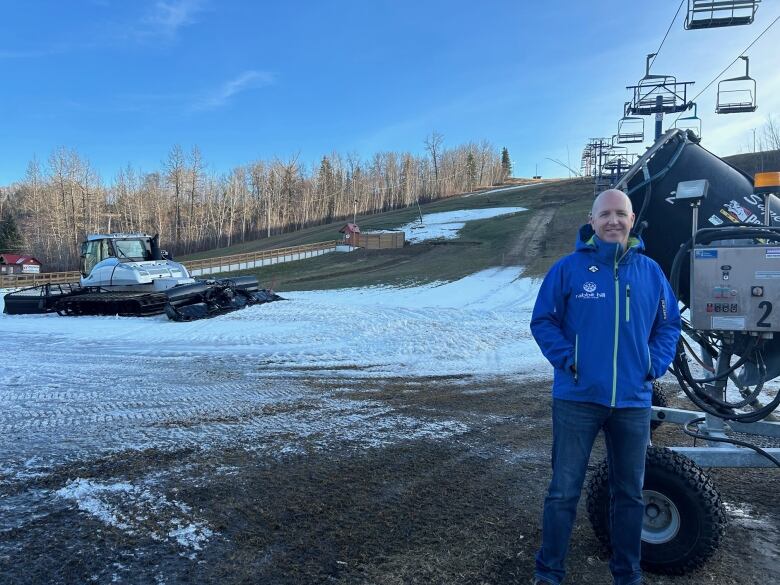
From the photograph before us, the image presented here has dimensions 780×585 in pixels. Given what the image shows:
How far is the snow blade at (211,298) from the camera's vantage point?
14758 millimetres

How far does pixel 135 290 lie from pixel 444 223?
42173 millimetres

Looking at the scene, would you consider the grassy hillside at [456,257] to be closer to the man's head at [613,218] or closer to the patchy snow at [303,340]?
the patchy snow at [303,340]

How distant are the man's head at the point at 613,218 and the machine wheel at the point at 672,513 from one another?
4.47ft

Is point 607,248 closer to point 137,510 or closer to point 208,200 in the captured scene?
point 137,510

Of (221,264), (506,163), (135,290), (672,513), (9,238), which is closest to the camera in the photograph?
(672,513)

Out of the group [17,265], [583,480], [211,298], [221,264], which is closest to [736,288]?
[583,480]

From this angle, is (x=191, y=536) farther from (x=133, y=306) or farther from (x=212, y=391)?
(x=133, y=306)

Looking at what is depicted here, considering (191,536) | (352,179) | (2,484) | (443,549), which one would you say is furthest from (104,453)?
(352,179)

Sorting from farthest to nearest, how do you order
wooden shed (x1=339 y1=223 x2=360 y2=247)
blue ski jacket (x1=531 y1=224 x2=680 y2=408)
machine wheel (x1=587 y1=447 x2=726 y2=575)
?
wooden shed (x1=339 y1=223 x2=360 y2=247), machine wheel (x1=587 y1=447 x2=726 y2=575), blue ski jacket (x1=531 y1=224 x2=680 y2=408)

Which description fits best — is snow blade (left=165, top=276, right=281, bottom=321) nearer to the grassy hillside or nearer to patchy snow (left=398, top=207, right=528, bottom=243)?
the grassy hillside

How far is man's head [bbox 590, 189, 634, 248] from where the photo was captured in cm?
277

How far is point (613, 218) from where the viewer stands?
278cm

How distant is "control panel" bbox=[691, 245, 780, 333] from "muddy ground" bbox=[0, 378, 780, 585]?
4.56ft

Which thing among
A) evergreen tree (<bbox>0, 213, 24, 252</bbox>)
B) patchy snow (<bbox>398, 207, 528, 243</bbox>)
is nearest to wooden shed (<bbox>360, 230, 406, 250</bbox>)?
patchy snow (<bbox>398, 207, 528, 243</bbox>)
